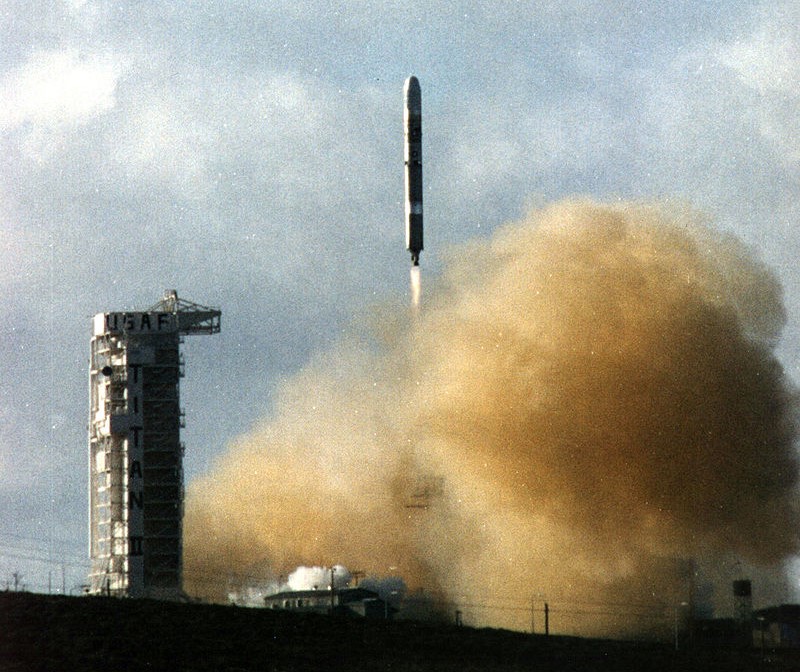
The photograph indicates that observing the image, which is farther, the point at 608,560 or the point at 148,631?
the point at 608,560

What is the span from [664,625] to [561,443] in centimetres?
1174

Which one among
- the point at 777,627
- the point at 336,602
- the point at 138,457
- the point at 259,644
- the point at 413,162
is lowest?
the point at 259,644

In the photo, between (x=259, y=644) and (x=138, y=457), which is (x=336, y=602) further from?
(x=259, y=644)

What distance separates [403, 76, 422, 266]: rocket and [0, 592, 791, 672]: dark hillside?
21609mm

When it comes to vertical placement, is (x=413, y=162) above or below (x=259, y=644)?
above

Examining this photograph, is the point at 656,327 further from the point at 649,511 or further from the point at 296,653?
the point at 296,653

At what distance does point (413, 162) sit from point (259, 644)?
30.6 m

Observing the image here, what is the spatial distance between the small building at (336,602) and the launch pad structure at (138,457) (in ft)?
20.4

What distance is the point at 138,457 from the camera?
5182 inches

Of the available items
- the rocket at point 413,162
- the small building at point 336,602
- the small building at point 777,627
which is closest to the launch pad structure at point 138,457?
the small building at point 336,602

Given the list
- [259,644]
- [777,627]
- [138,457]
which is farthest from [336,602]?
[777,627]

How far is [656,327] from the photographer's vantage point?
423 ft

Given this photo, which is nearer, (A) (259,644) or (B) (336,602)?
(A) (259,644)

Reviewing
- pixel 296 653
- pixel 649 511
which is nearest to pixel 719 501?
pixel 649 511
